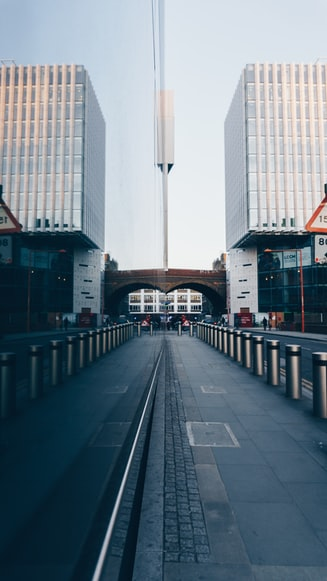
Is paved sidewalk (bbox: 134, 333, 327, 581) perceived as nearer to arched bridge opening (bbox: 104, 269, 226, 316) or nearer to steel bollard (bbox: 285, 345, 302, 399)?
steel bollard (bbox: 285, 345, 302, 399)

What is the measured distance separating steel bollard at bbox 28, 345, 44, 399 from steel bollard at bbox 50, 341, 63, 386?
0.83 metres

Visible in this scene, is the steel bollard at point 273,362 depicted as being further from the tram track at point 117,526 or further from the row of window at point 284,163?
the row of window at point 284,163

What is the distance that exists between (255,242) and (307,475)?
157ft

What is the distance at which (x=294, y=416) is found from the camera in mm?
4527

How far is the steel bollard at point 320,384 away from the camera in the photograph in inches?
174

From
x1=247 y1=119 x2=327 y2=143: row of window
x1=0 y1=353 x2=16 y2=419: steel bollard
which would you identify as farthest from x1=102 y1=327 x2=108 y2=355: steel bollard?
x1=247 y1=119 x2=327 y2=143: row of window

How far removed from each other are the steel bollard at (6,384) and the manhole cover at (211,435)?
239 cm

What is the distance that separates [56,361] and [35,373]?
1.02 meters

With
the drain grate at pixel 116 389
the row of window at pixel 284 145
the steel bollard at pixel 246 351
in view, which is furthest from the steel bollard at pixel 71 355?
the row of window at pixel 284 145

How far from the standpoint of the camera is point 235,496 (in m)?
2.51

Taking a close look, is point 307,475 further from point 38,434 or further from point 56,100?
point 56,100

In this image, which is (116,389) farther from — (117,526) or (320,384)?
(117,526)

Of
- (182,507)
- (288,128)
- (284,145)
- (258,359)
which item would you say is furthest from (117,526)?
(288,128)

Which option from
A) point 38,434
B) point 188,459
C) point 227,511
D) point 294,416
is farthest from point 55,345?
point 227,511
